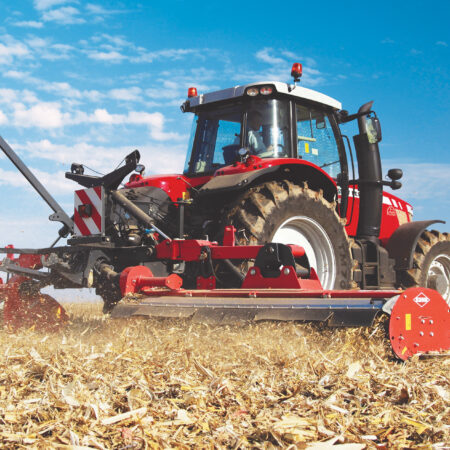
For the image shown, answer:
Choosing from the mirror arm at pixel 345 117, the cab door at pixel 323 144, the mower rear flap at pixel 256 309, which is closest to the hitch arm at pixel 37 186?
the mower rear flap at pixel 256 309

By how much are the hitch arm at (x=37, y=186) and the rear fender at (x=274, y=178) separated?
4.38 feet

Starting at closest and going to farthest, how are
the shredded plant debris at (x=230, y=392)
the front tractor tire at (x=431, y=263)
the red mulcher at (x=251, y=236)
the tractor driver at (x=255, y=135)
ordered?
the shredded plant debris at (x=230, y=392)
the red mulcher at (x=251, y=236)
the tractor driver at (x=255, y=135)
the front tractor tire at (x=431, y=263)

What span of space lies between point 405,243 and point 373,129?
1435 mm

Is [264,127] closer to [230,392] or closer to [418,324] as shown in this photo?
[418,324]

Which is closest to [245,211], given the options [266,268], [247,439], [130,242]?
[266,268]

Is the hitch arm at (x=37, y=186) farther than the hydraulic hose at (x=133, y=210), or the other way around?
the hitch arm at (x=37, y=186)

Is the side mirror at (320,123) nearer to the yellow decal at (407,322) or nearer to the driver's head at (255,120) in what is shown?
the driver's head at (255,120)

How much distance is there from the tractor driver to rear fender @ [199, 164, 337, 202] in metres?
0.43

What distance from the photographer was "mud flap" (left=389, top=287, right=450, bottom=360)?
3.46 m

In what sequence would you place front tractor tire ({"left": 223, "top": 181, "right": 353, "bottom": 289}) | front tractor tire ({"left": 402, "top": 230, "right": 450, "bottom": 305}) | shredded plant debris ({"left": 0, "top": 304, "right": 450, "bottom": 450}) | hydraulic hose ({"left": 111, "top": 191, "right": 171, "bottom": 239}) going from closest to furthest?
shredded plant debris ({"left": 0, "top": 304, "right": 450, "bottom": 450}) → front tractor tire ({"left": 223, "top": 181, "right": 353, "bottom": 289}) → hydraulic hose ({"left": 111, "top": 191, "right": 171, "bottom": 239}) → front tractor tire ({"left": 402, "top": 230, "right": 450, "bottom": 305})

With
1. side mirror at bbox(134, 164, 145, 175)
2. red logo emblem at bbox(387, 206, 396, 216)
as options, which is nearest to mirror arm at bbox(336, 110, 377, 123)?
red logo emblem at bbox(387, 206, 396, 216)

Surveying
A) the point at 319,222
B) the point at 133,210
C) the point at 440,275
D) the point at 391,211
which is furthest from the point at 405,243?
the point at 133,210

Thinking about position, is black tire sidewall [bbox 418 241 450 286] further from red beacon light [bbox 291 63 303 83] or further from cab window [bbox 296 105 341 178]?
red beacon light [bbox 291 63 303 83]

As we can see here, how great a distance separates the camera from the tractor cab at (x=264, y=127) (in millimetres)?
5969
